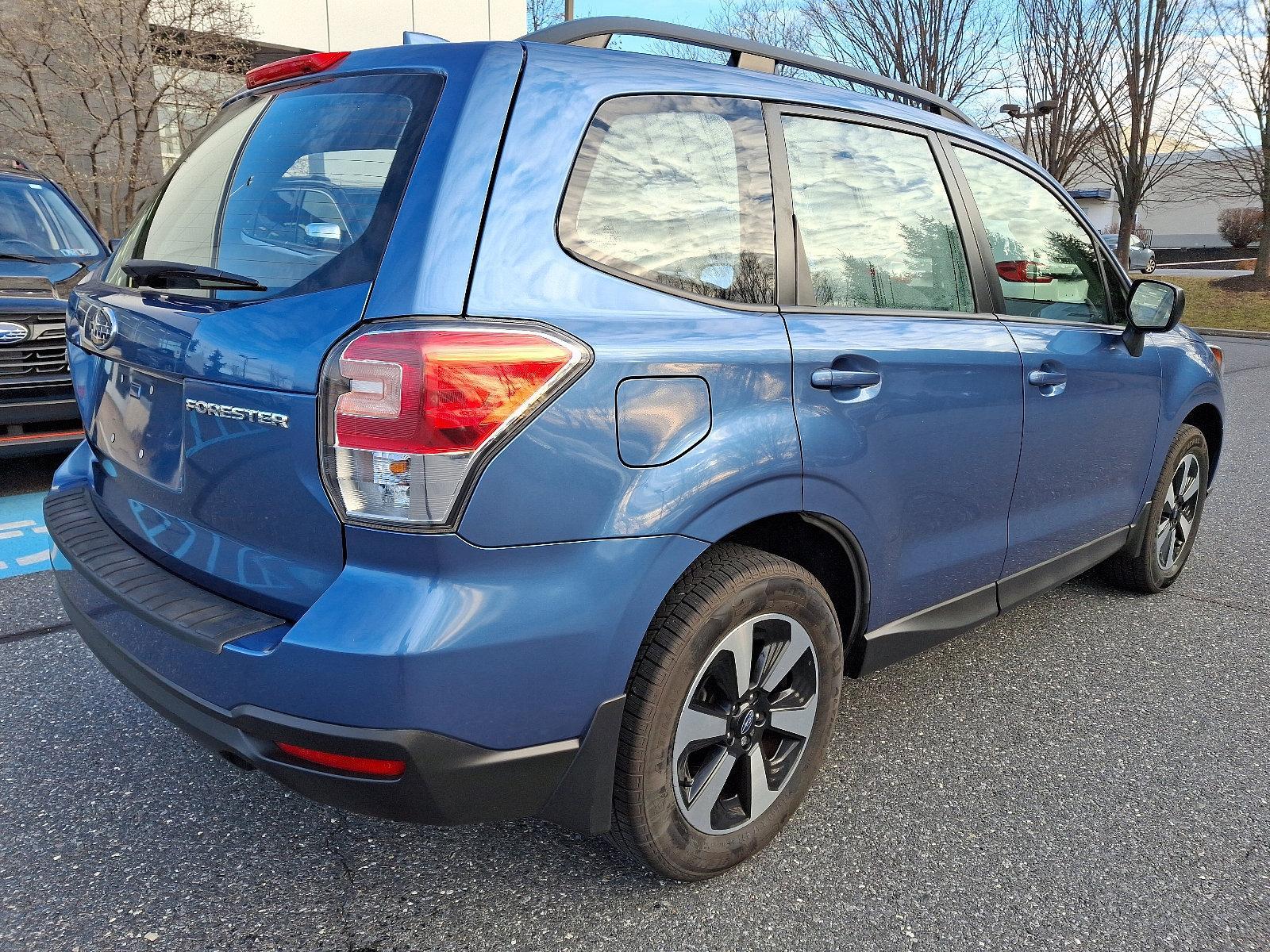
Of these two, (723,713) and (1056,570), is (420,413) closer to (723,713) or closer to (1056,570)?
(723,713)

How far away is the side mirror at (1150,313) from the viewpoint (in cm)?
347

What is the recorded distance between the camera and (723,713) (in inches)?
88.6

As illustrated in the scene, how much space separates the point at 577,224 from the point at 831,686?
128cm

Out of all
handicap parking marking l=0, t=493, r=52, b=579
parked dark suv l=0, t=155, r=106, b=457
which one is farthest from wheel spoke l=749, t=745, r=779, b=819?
parked dark suv l=0, t=155, r=106, b=457

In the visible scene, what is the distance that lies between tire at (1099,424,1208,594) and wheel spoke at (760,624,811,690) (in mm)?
2299

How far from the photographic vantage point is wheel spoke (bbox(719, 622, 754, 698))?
2191mm

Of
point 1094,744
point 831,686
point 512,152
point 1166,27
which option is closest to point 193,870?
point 831,686

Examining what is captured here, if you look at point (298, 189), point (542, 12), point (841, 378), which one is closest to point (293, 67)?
point (298, 189)

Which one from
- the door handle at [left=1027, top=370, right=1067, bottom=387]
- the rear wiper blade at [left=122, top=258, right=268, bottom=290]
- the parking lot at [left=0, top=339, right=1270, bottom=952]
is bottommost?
the parking lot at [left=0, top=339, right=1270, bottom=952]

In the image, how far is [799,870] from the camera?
2393mm

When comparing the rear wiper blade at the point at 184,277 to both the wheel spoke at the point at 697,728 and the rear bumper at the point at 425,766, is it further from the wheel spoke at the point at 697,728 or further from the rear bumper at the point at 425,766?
the wheel spoke at the point at 697,728

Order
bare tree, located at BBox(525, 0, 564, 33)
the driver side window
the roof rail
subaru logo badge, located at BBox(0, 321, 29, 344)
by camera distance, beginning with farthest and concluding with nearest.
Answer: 1. bare tree, located at BBox(525, 0, 564, 33)
2. subaru logo badge, located at BBox(0, 321, 29, 344)
3. the driver side window
4. the roof rail

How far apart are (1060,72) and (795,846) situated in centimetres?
2340

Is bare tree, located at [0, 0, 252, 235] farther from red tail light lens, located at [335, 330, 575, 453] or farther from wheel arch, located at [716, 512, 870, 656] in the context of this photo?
red tail light lens, located at [335, 330, 575, 453]
